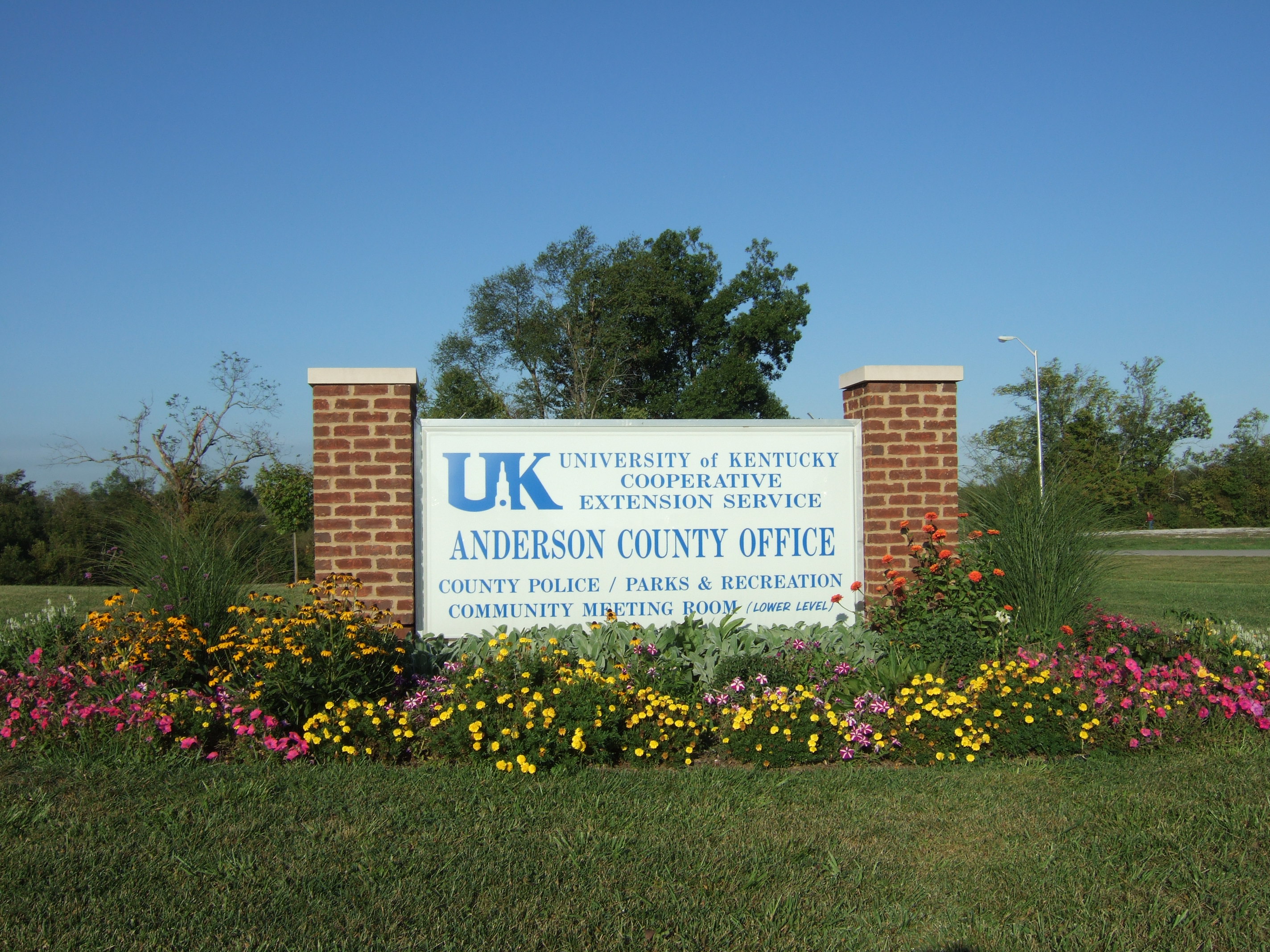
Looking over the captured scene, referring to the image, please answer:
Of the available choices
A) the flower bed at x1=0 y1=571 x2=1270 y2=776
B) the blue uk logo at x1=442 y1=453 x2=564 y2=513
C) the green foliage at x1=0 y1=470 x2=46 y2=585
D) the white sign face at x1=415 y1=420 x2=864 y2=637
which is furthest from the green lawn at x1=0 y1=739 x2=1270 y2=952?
the green foliage at x1=0 y1=470 x2=46 y2=585

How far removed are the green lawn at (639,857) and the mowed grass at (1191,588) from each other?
3346mm

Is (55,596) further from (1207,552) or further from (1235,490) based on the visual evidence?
(1235,490)

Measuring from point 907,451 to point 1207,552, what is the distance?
25205 mm

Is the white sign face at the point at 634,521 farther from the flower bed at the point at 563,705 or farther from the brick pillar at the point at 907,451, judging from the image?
the flower bed at the point at 563,705

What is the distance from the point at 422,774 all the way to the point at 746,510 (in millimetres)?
3069

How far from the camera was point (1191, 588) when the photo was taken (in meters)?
15.8

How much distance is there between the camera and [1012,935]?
2.91m

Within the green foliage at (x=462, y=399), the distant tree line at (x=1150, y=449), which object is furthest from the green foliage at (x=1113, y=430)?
the green foliage at (x=462, y=399)

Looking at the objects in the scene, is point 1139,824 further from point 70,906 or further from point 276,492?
point 276,492

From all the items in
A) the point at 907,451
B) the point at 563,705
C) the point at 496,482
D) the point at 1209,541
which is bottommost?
the point at 1209,541

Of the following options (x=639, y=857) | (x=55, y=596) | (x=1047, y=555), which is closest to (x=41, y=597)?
(x=55, y=596)

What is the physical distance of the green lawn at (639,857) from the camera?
292 cm

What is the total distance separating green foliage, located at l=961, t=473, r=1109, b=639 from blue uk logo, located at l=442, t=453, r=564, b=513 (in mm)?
3257

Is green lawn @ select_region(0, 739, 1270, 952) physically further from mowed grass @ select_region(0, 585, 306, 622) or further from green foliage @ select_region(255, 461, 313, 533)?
green foliage @ select_region(255, 461, 313, 533)
